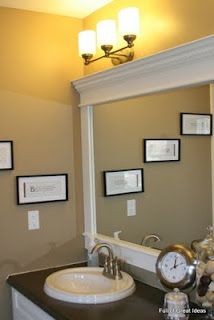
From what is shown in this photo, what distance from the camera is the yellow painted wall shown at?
1.92 m

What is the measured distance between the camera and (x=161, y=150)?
2342 mm

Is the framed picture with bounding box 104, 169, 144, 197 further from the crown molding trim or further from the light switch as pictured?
the crown molding trim

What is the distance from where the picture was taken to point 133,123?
2.52m

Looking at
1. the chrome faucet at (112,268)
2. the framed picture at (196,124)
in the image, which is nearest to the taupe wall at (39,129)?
the chrome faucet at (112,268)

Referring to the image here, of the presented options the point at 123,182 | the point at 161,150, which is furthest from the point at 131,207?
the point at 161,150

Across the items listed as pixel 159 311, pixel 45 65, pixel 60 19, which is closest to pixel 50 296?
pixel 159 311

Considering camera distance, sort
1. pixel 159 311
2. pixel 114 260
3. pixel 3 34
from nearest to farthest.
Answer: pixel 159 311
pixel 114 260
pixel 3 34

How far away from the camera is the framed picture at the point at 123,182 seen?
98.0 inches

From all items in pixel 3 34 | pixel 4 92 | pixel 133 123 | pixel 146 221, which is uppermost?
pixel 3 34

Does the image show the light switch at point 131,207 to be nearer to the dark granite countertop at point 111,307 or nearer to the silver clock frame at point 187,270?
the dark granite countertop at point 111,307

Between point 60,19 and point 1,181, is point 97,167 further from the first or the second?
point 60,19

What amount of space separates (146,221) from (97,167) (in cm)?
53

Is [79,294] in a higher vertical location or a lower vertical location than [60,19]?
lower

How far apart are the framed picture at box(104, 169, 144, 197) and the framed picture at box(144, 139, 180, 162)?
0.38 ft
